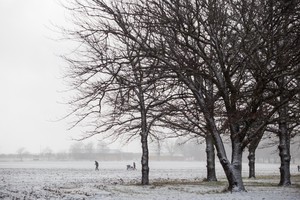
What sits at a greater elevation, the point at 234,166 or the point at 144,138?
the point at 144,138

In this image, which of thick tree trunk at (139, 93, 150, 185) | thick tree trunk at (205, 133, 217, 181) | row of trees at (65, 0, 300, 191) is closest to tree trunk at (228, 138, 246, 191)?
row of trees at (65, 0, 300, 191)

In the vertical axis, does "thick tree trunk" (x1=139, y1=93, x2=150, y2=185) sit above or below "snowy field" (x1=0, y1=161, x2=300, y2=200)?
above

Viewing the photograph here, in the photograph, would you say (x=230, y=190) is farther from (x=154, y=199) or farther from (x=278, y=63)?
(x=278, y=63)

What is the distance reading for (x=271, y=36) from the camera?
486 inches

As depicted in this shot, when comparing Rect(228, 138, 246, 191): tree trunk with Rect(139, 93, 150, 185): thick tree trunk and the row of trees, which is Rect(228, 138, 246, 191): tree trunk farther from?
Rect(139, 93, 150, 185): thick tree trunk

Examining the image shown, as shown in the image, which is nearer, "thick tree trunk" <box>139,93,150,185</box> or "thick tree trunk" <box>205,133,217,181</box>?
"thick tree trunk" <box>139,93,150,185</box>

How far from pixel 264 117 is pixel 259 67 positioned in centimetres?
373

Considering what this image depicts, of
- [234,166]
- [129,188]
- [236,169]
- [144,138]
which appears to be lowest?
[129,188]

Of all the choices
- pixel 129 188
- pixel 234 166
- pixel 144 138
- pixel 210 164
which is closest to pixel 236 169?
pixel 234 166

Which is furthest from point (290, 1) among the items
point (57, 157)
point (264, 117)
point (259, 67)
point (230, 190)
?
point (57, 157)

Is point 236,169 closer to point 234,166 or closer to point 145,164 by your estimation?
point 234,166

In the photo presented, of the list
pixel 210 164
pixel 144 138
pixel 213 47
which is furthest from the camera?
pixel 210 164

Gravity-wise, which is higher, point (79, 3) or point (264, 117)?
point (79, 3)

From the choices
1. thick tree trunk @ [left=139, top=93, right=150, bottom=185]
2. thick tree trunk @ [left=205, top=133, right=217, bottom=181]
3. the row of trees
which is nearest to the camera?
the row of trees
